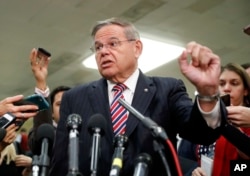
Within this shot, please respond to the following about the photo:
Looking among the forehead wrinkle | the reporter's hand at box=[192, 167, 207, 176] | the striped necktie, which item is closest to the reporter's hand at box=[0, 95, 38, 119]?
the striped necktie

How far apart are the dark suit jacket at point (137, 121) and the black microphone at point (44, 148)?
330mm

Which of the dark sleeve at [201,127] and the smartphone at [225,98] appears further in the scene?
the smartphone at [225,98]

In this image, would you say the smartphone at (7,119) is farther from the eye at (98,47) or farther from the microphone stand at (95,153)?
the microphone stand at (95,153)

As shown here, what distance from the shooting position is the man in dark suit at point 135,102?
1.41m

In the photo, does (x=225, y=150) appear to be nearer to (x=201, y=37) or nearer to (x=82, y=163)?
(x=82, y=163)

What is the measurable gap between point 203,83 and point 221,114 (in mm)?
147

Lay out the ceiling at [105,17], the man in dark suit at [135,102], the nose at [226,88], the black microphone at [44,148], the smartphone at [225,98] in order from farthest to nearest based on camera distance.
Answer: the ceiling at [105,17] < the nose at [226,88] < the smartphone at [225,98] < the man in dark suit at [135,102] < the black microphone at [44,148]

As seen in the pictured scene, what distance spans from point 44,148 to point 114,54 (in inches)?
29.5

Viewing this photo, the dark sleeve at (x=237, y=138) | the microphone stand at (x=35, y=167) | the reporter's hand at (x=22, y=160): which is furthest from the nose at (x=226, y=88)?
the reporter's hand at (x=22, y=160)

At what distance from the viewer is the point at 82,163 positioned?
1649 millimetres

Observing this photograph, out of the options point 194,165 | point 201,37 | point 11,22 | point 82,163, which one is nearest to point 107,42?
point 82,163

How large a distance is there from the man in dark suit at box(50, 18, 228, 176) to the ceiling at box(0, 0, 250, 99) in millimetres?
2854

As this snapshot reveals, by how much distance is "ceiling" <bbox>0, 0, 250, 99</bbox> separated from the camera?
475cm

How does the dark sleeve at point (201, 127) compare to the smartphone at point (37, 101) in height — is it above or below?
below
